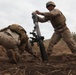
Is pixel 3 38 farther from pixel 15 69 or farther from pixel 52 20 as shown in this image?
pixel 52 20

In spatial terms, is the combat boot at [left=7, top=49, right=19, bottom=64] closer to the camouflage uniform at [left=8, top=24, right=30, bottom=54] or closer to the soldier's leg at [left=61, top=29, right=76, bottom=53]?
the camouflage uniform at [left=8, top=24, right=30, bottom=54]

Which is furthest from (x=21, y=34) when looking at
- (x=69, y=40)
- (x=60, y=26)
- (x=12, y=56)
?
(x=69, y=40)

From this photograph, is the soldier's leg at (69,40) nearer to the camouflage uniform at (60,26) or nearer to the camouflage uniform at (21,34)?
the camouflage uniform at (60,26)

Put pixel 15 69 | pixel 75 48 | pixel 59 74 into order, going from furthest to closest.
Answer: pixel 75 48, pixel 15 69, pixel 59 74

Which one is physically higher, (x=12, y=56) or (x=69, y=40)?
(x=69, y=40)

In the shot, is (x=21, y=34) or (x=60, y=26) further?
(x=60, y=26)

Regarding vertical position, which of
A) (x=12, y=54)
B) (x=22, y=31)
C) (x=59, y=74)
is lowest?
(x=59, y=74)

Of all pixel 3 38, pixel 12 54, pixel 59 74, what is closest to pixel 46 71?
pixel 59 74

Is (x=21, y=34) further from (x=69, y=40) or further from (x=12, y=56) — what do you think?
(x=69, y=40)

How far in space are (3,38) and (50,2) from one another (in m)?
2.38

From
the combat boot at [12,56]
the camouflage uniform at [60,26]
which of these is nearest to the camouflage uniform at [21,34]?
the combat boot at [12,56]

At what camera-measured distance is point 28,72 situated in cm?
649

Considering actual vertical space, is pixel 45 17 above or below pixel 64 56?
above

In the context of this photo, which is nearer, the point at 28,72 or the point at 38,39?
the point at 28,72
